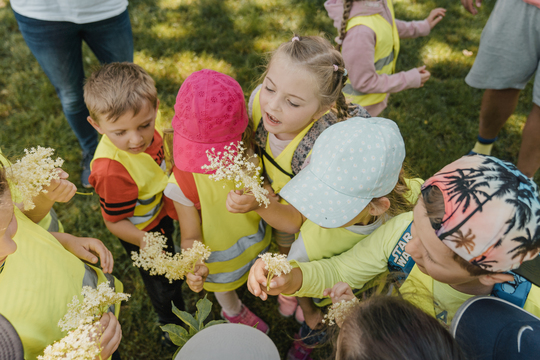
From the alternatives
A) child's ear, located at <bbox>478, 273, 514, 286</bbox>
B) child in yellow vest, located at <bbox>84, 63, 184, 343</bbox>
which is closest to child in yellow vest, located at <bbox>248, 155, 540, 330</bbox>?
child's ear, located at <bbox>478, 273, 514, 286</bbox>

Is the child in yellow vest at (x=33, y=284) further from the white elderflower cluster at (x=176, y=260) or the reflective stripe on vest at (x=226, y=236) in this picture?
the reflective stripe on vest at (x=226, y=236)

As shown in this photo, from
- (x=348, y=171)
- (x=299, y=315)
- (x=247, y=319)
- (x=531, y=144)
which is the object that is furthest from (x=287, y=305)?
(x=531, y=144)

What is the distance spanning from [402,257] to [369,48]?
68.0 inches

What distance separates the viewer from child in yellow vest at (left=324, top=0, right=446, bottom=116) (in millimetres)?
2707

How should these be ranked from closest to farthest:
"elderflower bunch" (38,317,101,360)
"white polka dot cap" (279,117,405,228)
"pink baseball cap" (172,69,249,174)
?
"elderflower bunch" (38,317,101,360), "white polka dot cap" (279,117,405,228), "pink baseball cap" (172,69,249,174)

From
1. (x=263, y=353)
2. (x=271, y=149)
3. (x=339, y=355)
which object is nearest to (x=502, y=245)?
(x=339, y=355)

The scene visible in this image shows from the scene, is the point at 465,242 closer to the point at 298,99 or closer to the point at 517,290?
the point at 517,290

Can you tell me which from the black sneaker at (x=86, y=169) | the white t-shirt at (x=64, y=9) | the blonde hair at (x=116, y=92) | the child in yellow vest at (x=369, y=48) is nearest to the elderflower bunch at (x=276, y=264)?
the blonde hair at (x=116, y=92)

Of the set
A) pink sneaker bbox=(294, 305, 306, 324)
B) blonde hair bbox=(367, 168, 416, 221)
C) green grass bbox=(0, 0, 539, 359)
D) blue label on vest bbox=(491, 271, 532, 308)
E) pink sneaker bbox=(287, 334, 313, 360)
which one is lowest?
pink sneaker bbox=(287, 334, 313, 360)

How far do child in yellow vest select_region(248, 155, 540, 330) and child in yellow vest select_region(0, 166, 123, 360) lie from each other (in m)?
0.75

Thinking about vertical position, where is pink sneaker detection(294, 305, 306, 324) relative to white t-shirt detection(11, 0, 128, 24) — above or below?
below

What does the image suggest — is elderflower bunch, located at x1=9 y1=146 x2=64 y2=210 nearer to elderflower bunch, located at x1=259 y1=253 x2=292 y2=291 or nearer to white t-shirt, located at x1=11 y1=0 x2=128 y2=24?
elderflower bunch, located at x1=259 y1=253 x2=292 y2=291

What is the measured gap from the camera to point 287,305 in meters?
2.72

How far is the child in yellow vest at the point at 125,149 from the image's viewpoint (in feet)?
6.31
